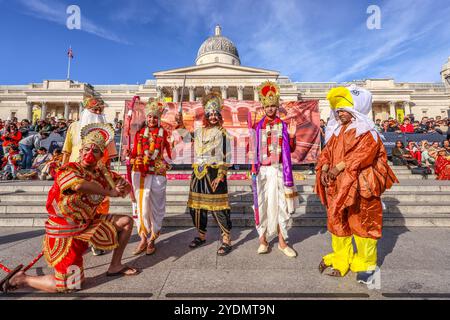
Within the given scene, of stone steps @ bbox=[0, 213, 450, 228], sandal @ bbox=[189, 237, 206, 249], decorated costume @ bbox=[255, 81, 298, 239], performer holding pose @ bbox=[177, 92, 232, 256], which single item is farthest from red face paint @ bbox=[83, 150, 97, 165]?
stone steps @ bbox=[0, 213, 450, 228]

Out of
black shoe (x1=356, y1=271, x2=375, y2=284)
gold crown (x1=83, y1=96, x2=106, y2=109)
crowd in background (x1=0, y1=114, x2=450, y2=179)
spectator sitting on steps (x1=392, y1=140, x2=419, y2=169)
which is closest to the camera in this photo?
black shoe (x1=356, y1=271, x2=375, y2=284)

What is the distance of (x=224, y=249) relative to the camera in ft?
11.9

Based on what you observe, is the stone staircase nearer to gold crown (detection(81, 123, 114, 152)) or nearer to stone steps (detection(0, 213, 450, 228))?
stone steps (detection(0, 213, 450, 228))

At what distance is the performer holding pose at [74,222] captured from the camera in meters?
2.49

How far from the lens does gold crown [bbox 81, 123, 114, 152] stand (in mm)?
2659

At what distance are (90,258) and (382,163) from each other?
4.20m

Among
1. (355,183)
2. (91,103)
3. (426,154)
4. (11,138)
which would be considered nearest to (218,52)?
(11,138)

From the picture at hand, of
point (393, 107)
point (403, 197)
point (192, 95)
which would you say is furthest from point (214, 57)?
point (403, 197)

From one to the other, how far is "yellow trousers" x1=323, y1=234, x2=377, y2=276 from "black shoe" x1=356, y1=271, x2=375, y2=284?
0.13 feet

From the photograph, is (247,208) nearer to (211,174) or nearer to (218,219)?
(218,219)

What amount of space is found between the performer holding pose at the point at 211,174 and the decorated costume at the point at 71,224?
1457mm

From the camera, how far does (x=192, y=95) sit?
48125 mm

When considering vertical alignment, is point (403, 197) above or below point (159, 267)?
above

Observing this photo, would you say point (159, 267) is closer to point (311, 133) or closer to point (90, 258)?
point (90, 258)
